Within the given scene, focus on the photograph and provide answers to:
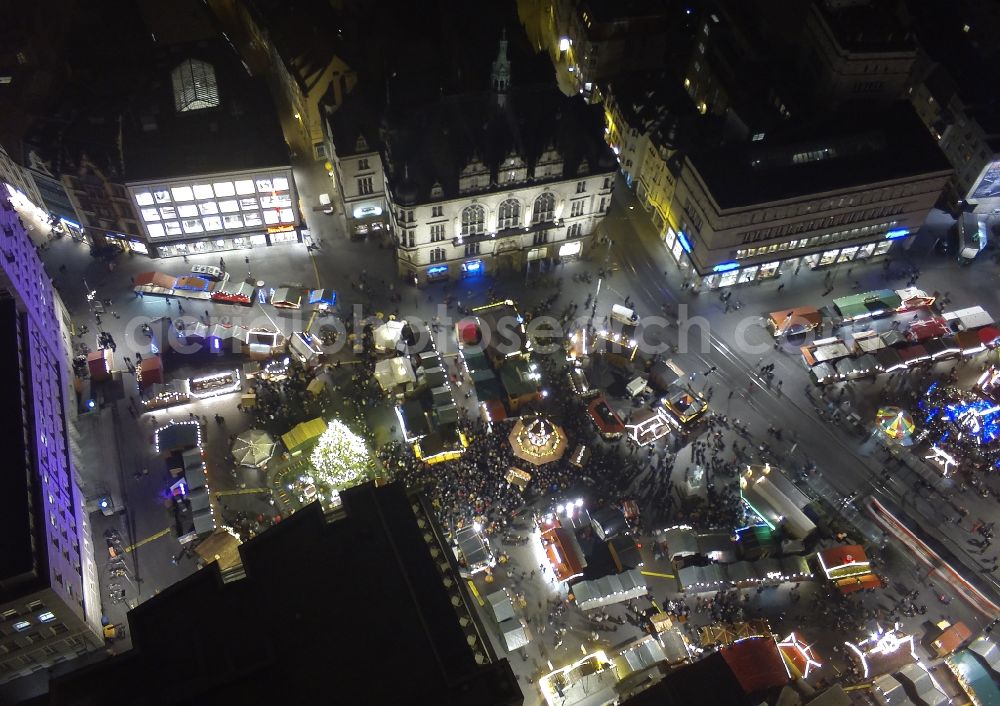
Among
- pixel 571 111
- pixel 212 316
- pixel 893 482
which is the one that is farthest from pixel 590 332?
pixel 212 316

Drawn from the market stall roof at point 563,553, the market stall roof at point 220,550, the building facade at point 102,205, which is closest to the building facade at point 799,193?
the market stall roof at point 563,553

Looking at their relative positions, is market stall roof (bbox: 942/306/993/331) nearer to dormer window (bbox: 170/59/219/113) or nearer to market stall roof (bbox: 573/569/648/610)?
market stall roof (bbox: 573/569/648/610)

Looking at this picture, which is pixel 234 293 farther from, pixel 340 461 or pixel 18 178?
pixel 18 178

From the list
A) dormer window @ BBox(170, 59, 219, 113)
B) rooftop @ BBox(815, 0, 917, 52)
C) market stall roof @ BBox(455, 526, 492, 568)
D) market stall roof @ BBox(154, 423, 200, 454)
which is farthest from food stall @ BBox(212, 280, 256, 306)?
rooftop @ BBox(815, 0, 917, 52)

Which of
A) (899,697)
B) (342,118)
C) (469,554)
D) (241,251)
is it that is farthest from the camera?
(241,251)

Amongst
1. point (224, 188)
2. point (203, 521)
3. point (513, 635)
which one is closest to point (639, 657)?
point (513, 635)

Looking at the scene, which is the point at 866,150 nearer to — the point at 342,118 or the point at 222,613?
the point at 342,118

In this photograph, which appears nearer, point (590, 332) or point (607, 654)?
point (607, 654)
